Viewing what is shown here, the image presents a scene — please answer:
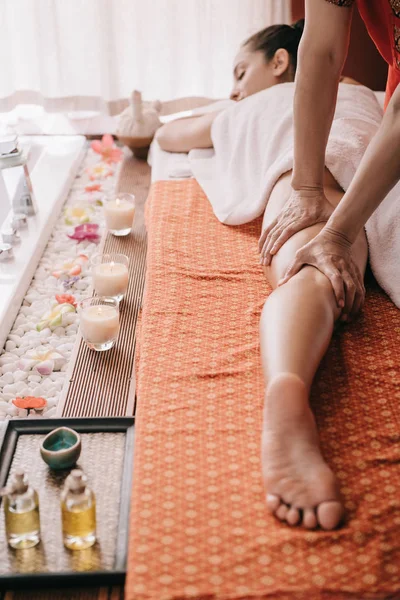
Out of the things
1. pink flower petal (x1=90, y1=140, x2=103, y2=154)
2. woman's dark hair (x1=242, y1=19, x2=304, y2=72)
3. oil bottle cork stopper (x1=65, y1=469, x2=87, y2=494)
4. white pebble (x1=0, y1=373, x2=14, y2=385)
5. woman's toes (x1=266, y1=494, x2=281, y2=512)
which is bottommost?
pink flower petal (x1=90, y1=140, x2=103, y2=154)

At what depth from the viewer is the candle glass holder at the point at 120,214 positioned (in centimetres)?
230

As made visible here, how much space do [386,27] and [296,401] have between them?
1079 mm

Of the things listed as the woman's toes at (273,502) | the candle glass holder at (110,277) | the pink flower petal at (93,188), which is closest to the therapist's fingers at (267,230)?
the candle glass holder at (110,277)

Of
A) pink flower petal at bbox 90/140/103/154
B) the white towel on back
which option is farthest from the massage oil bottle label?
pink flower petal at bbox 90/140/103/154

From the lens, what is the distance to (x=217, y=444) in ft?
3.98

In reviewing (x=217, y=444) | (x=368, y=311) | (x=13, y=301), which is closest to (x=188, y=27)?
(x=13, y=301)

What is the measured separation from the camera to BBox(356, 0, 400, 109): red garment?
5.37 feet

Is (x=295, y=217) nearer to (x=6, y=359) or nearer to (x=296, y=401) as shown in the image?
(x=296, y=401)

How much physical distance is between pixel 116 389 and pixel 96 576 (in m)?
0.53

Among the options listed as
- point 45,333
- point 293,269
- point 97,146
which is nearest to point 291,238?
point 293,269

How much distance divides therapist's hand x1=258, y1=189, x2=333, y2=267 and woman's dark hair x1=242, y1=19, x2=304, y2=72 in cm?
107

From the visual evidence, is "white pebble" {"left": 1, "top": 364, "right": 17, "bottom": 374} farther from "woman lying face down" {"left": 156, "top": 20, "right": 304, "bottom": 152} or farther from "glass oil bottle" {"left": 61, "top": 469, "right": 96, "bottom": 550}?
"woman lying face down" {"left": 156, "top": 20, "right": 304, "bottom": 152}

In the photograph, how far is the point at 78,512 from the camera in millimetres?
1100

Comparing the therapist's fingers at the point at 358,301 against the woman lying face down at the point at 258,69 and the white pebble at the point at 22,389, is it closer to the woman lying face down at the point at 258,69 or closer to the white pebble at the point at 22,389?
the white pebble at the point at 22,389
